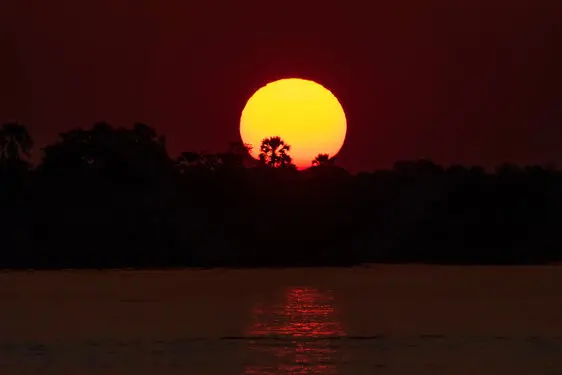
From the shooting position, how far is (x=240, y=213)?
76.1 meters

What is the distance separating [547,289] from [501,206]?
29064mm

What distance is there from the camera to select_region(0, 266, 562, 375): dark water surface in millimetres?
25000

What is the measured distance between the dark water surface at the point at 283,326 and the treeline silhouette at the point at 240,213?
48.2 ft

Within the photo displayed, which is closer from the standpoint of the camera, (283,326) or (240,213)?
(283,326)

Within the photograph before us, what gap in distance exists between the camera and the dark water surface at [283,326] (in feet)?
82.0

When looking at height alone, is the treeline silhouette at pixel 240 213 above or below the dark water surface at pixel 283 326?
above

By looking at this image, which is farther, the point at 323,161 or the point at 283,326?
the point at 323,161

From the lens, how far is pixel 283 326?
32.7m

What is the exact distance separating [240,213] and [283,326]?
143ft

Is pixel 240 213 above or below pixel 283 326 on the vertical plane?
above

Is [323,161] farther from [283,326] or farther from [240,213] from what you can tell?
[283,326]

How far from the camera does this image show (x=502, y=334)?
100 feet

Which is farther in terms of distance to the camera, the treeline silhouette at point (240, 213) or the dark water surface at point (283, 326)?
the treeline silhouette at point (240, 213)

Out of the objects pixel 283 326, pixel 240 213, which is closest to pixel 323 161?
pixel 240 213
